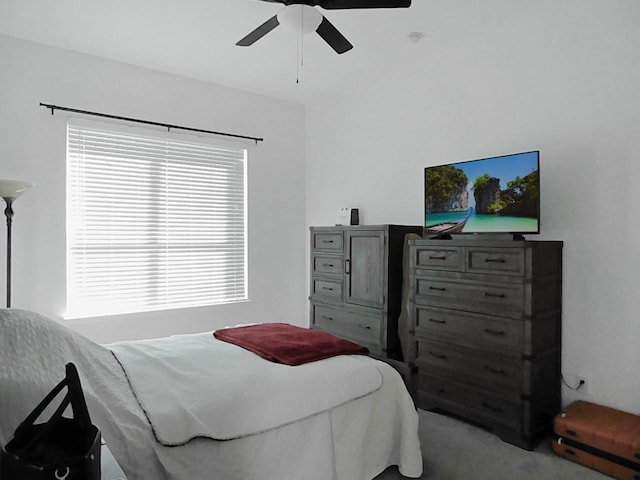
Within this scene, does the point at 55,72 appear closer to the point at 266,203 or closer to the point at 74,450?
the point at 266,203

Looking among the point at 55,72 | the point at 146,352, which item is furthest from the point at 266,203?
the point at 146,352

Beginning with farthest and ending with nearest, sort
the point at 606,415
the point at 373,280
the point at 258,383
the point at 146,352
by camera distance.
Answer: the point at 373,280 < the point at 606,415 < the point at 146,352 < the point at 258,383

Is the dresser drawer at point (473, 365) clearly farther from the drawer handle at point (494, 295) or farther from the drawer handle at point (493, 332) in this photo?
the drawer handle at point (494, 295)

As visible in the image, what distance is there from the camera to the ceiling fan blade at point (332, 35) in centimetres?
243

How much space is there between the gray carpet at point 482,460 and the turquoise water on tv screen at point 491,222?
1.35 m

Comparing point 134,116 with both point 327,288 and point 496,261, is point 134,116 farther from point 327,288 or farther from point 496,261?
point 496,261

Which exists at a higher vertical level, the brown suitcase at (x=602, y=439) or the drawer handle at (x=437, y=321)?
the drawer handle at (x=437, y=321)

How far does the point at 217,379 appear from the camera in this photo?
1946mm

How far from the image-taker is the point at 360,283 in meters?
3.76

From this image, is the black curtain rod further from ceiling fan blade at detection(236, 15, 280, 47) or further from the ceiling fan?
the ceiling fan

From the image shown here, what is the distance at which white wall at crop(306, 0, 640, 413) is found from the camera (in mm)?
2574

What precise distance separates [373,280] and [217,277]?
1.71 meters

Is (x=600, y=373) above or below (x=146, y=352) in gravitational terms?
below

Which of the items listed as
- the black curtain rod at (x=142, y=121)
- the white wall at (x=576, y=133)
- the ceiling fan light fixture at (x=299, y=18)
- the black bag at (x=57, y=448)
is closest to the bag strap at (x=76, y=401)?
the black bag at (x=57, y=448)
